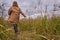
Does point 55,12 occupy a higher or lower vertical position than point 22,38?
higher

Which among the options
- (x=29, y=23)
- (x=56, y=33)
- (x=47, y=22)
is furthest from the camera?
(x=29, y=23)

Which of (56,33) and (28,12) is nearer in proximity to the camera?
(56,33)

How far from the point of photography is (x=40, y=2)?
9.83 meters

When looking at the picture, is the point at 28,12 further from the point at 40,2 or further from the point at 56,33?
the point at 56,33

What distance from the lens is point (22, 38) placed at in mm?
9367

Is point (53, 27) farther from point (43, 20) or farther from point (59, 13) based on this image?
point (59, 13)

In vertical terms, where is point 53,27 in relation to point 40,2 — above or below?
below

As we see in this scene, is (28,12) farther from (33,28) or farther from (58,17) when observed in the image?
(58,17)

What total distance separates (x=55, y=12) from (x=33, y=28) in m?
0.81

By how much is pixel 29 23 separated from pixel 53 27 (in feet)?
5.65

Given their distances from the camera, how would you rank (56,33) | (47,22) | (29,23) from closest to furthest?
(56,33), (47,22), (29,23)

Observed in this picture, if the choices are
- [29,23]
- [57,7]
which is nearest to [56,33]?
[57,7]

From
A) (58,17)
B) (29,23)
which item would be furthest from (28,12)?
(58,17)

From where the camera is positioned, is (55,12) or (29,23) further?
(29,23)
